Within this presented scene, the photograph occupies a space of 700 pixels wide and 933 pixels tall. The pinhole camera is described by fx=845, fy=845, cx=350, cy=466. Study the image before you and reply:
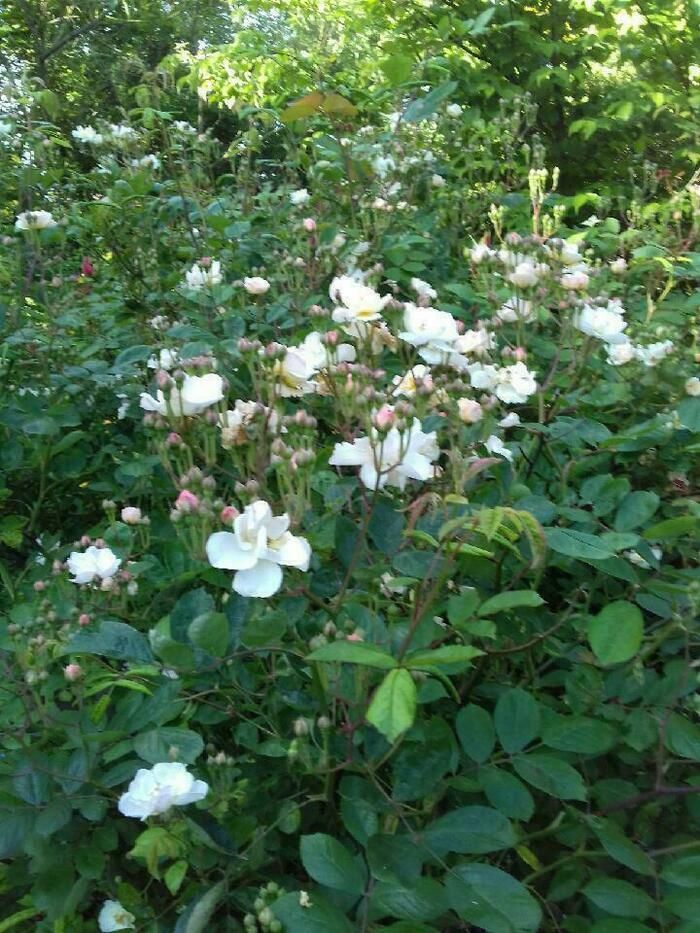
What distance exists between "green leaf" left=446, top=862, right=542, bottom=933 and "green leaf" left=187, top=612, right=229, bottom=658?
1.11 ft

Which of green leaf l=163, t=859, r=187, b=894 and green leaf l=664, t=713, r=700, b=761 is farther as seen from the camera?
green leaf l=664, t=713, r=700, b=761

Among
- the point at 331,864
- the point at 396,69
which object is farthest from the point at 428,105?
the point at 331,864

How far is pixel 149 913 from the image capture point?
0.99m

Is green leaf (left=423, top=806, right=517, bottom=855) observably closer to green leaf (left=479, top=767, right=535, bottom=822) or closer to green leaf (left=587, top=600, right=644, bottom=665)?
green leaf (left=479, top=767, right=535, bottom=822)

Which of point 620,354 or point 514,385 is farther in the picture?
point 620,354

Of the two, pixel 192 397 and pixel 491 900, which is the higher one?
pixel 192 397

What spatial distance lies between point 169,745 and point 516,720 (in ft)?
1.31

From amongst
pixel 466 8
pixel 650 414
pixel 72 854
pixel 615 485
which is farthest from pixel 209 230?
pixel 466 8

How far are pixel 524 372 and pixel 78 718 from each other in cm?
76

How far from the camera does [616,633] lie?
3.10 feet

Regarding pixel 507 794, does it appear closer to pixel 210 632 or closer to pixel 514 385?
pixel 210 632

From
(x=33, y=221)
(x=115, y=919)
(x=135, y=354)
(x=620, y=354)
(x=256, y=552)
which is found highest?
(x=256, y=552)

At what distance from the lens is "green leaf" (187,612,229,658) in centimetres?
88

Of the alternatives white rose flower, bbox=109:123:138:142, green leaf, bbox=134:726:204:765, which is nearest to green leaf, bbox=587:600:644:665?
green leaf, bbox=134:726:204:765
